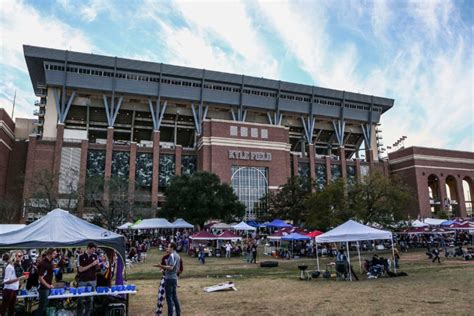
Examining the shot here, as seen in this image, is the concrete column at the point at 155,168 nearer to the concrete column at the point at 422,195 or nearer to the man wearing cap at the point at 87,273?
the concrete column at the point at 422,195

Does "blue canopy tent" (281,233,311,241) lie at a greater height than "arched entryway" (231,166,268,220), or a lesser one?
lesser

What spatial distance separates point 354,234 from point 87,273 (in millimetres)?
11485

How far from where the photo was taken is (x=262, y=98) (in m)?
67.4

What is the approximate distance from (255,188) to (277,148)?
7.82 metres

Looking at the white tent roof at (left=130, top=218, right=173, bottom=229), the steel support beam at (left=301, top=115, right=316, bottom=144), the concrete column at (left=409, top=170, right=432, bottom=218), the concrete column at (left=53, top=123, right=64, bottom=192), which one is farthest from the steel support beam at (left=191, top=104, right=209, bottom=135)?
the concrete column at (left=409, top=170, right=432, bottom=218)

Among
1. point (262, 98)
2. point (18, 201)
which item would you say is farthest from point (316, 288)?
point (262, 98)

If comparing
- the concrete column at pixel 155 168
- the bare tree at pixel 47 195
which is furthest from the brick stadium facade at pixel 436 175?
the bare tree at pixel 47 195

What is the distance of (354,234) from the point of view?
15.9m

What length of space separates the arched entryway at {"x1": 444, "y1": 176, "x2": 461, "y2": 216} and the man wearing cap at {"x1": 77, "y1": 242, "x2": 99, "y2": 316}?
2937 inches

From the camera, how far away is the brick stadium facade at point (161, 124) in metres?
56.1

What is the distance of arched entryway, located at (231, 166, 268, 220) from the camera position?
187 ft

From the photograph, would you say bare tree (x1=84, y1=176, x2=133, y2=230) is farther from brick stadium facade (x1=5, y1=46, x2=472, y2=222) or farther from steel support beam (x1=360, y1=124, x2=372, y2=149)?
steel support beam (x1=360, y1=124, x2=372, y2=149)

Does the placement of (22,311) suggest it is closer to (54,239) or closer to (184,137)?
(54,239)

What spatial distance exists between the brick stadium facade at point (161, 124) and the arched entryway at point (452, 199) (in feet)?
58.3
